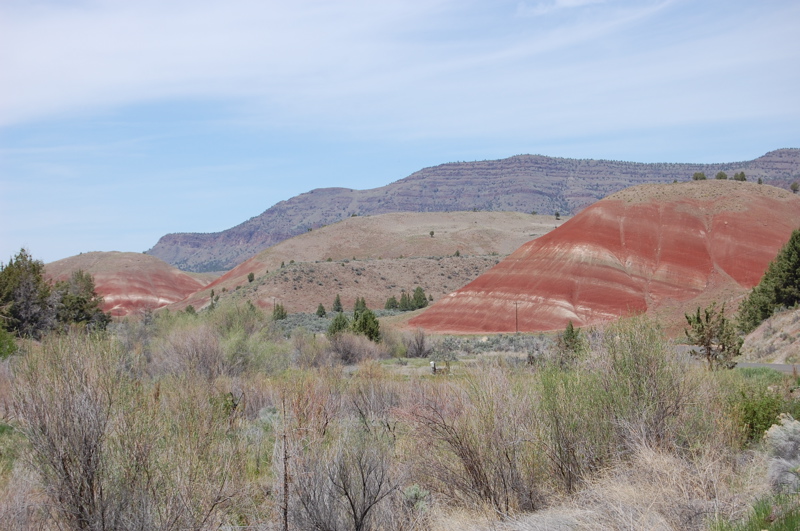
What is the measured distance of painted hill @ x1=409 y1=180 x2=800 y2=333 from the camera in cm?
Answer: 6328

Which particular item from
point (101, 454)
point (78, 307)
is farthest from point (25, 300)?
point (101, 454)

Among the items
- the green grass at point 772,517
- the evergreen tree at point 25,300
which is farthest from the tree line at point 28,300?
the green grass at point 772,517

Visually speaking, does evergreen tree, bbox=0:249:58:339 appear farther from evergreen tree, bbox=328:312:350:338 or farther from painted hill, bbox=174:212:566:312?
painted hill, bbox=174:212:566:312

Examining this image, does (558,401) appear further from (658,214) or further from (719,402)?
(658,214)

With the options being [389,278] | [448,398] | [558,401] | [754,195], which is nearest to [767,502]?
[558,401]

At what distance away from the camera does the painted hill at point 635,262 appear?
6328 centimetres

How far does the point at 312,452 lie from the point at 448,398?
3.51 meters

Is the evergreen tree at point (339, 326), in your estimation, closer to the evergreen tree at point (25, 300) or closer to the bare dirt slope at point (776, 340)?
the evergreen tree at point (25, 300)

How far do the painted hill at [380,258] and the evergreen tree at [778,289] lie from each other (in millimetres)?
57579

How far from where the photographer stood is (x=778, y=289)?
38906mm

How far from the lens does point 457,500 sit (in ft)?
36.2

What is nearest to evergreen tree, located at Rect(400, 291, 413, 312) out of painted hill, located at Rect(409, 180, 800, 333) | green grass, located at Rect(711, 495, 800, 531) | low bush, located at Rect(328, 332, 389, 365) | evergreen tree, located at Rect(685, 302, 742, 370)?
painted hill, located at Rect(409, 180, 800, 333)

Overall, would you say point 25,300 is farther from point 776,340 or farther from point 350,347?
point 776,340

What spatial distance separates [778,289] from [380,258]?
3131 inches
